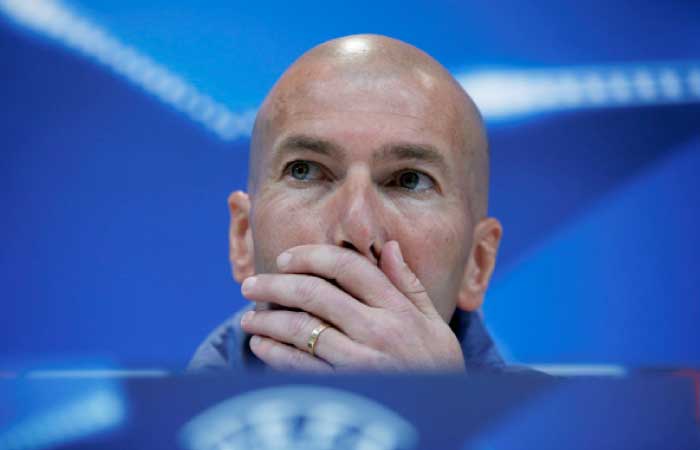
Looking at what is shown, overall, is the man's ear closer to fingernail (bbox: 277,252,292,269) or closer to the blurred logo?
fingernail (bbox: 277,252,292,269)

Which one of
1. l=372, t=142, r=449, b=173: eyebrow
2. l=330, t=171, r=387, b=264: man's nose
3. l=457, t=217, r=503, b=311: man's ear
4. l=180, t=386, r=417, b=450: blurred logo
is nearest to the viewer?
l=180, t=386, r=417, b=450: blurred logo

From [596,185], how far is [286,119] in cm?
96

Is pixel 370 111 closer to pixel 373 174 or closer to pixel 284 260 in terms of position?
pixel 373 174

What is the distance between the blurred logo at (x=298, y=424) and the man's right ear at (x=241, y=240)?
2.99ft

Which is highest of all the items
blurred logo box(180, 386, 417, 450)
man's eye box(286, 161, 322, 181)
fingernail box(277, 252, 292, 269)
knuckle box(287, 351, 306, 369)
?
man's eye box(286, 161, 322, 181)

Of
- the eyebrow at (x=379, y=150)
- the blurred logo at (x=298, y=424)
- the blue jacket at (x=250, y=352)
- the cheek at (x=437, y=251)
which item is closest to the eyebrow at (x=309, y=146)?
the eyebrow at (x=379, y=150)

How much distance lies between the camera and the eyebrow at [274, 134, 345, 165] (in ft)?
3.85

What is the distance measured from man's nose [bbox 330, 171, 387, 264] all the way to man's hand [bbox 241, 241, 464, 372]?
0.04 meters

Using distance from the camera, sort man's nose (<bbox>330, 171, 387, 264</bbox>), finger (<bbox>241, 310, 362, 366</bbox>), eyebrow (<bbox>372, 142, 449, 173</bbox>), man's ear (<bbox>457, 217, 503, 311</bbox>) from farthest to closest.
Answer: man's ear (<bbox>457, 217, 503, 311</bbox>) → eyebrow (<bbox>372, 142, 449, 173</bbox>) → man's nose (<bbox>330, 171, 387, 264</bbox>) → finger (<bbox>241, 310, 362, 366</bbox>)

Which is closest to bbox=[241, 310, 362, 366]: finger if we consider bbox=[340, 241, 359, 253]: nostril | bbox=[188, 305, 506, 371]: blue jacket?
bbox=[340, 241, 359, 253]: nostril

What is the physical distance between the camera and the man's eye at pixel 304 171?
120 centimetres

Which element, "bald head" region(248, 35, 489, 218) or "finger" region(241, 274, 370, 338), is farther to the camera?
"bald head" region(248, 35, 489, 218)

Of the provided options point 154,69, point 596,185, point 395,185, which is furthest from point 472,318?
point 154,69

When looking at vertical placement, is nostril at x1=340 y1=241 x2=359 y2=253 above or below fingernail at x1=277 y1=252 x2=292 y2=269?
above
